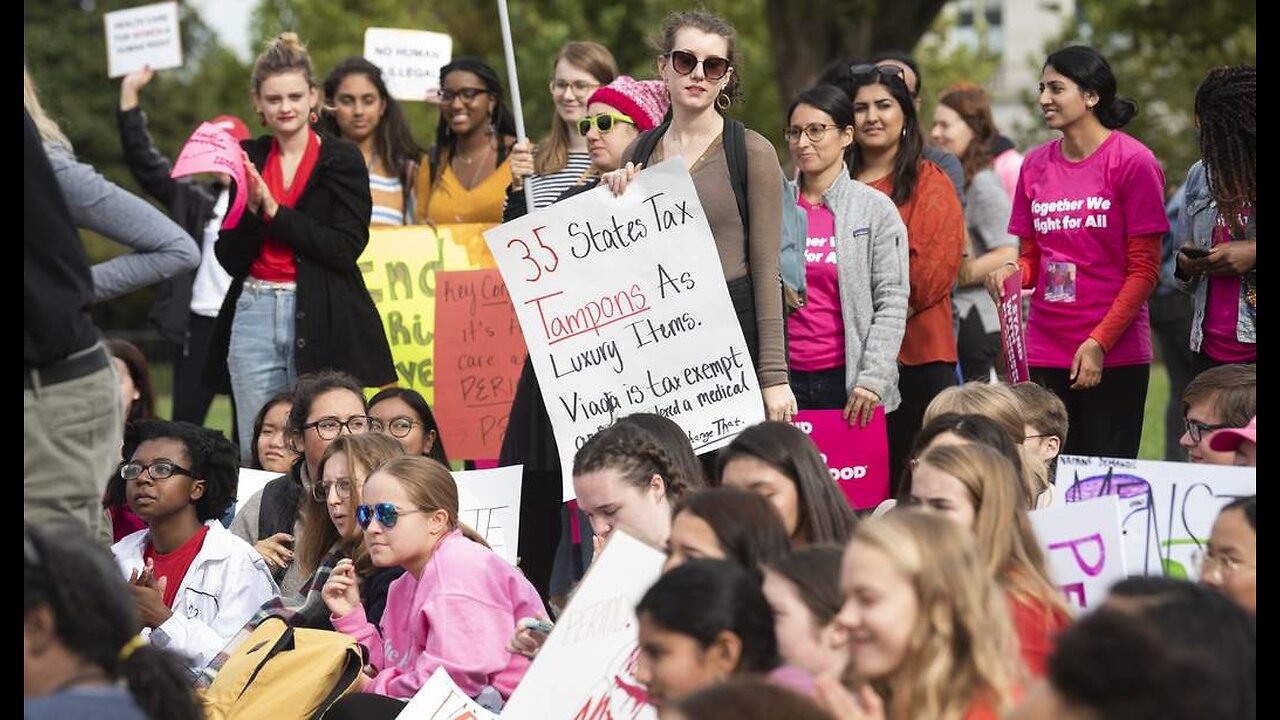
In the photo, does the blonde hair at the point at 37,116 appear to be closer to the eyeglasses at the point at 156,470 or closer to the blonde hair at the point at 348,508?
the blonde hair at the point at 348,508

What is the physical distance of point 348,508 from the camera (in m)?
6.64

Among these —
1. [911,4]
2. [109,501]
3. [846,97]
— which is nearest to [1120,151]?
[846,97]

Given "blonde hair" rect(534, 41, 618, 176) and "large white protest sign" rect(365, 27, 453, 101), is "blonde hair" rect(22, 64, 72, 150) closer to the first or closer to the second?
"blonde hair" rect(534, 41, 618, 176)

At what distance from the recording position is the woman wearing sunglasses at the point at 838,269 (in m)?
7.29

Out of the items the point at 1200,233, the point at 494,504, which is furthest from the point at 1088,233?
the point at 494,504

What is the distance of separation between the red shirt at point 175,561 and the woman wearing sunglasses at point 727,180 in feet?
6.19

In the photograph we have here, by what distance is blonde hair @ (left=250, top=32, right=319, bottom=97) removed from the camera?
27.0 feet

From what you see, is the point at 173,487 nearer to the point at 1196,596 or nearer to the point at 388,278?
the point at 388,278

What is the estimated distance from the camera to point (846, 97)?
24.5ft

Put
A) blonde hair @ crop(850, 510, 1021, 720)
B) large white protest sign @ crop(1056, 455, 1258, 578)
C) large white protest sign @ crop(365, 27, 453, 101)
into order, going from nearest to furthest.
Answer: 1. blonde hair @ crop(850, 510, 1021, 720)
2. large white protest sign @ crop(1056, 455, 1258, 578)
3. large white protest sign @ crop(365, 27, 453, 101)

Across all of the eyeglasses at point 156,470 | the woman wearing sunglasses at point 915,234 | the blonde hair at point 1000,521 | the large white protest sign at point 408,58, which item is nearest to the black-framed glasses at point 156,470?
the eyeglasses at point 156,470

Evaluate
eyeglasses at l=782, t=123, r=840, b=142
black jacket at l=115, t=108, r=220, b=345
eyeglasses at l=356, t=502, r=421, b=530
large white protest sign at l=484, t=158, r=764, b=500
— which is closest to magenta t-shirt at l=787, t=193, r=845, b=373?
eyeglasses at l=782, t=123, r=840, b=142

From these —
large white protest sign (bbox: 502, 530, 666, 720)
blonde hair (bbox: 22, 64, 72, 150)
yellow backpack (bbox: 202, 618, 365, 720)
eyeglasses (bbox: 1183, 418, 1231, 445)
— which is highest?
blonde hair (bbox: 22, 64, 72, 150)

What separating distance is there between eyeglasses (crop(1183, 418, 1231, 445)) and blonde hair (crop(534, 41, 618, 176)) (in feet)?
10.3
